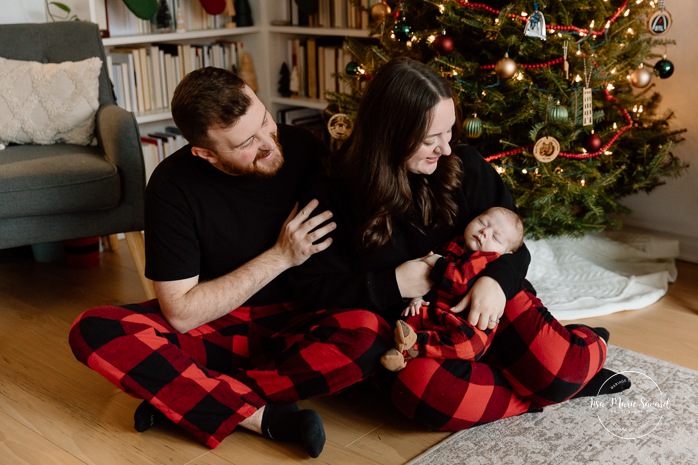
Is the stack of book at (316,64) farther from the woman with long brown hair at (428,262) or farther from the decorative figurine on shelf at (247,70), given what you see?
the woman with long brown hair at (428,262)

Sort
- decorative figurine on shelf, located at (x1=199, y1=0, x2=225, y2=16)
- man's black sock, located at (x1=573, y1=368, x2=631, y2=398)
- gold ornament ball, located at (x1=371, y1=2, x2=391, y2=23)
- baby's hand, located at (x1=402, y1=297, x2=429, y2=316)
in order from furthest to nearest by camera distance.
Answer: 1. decorative figurine on shelf, located at (x1=199, y1=0, x2=225, y2=16)
2. gold ornament ball, located at (x1=371, y1=2, x2=391, y2=23)
3. man's black sock, located at (x1=573, y1=368, x2=631, y2=398)
4. baby's hand, located at (x1=402, y1=297, x2=429, y2=316)

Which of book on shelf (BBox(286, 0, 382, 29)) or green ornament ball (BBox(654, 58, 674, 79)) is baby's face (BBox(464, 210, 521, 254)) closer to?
green ornament ball (BBox(654, 58, 674, 79))

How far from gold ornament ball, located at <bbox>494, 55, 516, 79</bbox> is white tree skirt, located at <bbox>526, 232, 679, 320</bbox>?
710 millimetres

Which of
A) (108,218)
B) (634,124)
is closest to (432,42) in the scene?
(634,124)

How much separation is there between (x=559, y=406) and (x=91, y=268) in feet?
5.98

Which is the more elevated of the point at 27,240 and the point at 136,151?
the point at 136,151

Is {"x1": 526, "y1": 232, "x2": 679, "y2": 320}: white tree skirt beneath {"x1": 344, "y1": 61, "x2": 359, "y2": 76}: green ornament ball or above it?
beneath

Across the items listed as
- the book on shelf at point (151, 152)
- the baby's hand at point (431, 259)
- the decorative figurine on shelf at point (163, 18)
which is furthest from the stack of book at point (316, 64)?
the baby's hand at point (431, 259)

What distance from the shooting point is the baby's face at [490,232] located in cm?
179

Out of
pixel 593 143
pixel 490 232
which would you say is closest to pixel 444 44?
pixel 593 143

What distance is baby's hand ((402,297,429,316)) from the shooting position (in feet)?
5.87

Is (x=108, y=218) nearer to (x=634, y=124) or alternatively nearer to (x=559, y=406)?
(x=559, y=406)

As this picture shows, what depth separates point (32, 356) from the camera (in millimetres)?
2252

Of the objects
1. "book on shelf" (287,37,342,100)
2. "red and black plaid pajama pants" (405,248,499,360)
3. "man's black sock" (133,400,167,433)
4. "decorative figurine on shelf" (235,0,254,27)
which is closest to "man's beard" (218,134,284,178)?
"red and black plaid pajama pants" (405,248,499,360)
